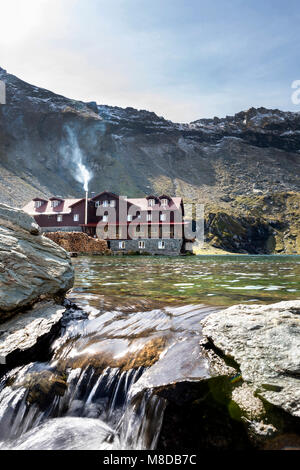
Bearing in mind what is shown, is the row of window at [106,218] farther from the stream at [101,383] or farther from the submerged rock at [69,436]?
the submerged rock at [69,436]

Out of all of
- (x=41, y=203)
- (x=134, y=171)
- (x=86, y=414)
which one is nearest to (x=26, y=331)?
(x=86, y=414)

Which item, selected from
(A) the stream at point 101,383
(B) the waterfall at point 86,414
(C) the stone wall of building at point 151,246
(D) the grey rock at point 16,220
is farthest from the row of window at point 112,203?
(B) the waterfall at point 86,414

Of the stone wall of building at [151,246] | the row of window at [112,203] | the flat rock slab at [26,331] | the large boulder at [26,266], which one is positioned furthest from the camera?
the row of window at [112,203]

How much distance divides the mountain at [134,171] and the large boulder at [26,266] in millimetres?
97120

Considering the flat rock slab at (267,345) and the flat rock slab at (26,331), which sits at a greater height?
the flat rock slab at (267,345)

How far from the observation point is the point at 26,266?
7.93 metres

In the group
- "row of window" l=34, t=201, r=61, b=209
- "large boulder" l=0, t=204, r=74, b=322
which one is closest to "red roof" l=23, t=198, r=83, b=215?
"row of window" l=34, t=201, r=61, b=209

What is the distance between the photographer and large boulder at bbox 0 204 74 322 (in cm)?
717

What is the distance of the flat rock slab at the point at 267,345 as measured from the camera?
405 cm

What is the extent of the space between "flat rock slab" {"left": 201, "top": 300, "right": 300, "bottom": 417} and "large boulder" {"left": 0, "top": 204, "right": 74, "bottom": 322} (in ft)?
16.5

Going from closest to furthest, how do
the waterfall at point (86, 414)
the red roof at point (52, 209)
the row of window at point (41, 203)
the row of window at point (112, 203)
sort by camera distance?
the waterfall at point (86, 414)
the row of window at point (112, 203)
the red roof at point (52, 209)
the row of window at point (41, 203)

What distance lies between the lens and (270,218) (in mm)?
137750

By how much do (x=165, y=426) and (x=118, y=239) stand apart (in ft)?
185
